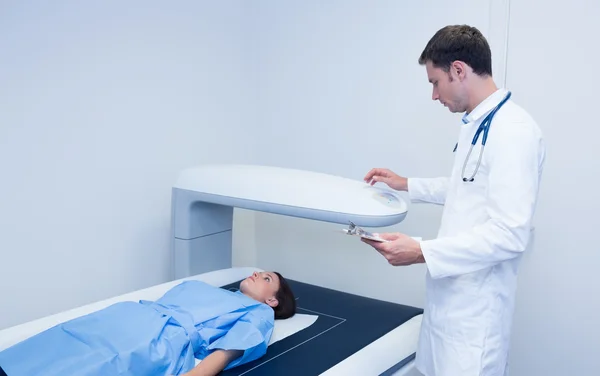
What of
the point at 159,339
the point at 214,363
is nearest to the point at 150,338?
the point at 159,339

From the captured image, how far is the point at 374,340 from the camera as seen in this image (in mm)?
1792

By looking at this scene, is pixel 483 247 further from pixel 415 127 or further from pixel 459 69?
pixel 415 127

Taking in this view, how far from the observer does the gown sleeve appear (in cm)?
159

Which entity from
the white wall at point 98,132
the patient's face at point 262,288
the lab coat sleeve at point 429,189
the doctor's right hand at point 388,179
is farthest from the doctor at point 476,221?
the white wall at point 98,132

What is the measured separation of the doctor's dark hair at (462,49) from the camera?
1.46 meters

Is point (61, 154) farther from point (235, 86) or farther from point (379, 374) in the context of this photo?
point (379, 374)

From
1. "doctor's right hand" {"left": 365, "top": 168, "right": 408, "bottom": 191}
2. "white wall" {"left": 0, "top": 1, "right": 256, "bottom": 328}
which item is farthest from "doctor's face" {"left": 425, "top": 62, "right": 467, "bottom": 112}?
"white wall" {"left": 0, "top": 1, "right": 256, "bottom": 328}

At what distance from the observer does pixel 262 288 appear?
6.72 ft

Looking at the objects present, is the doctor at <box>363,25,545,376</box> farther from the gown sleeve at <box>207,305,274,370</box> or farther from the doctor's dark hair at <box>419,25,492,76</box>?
the gown sleeve at <box>207,305,274,370</box>

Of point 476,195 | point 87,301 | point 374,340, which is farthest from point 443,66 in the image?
point 87,301

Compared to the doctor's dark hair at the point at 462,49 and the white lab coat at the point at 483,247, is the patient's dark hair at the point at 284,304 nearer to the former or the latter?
the white lab coat at the point at 483,247

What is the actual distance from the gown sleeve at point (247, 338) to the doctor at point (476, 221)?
1.59 feet

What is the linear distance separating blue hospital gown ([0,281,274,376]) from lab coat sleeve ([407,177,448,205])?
666mm

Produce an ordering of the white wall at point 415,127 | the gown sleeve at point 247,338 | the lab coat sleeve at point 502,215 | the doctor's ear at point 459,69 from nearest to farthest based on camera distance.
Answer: the lab coat sleeve at point 502,215 < the doctor's ear at point 459,69 < the gown sleeve at point 247,338 < the white wall at point 415,127
